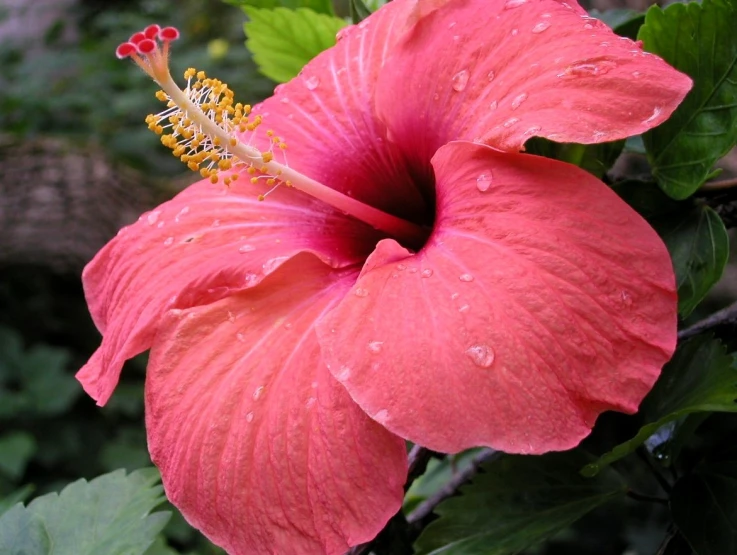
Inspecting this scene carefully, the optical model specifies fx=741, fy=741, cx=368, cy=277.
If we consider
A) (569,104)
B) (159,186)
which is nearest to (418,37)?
(569,104)

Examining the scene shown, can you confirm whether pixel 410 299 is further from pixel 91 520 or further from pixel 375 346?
pixel 91 520

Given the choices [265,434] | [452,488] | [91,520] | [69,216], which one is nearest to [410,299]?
[265,434]

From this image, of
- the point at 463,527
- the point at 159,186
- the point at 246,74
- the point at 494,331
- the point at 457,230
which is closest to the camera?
the point at 494,331

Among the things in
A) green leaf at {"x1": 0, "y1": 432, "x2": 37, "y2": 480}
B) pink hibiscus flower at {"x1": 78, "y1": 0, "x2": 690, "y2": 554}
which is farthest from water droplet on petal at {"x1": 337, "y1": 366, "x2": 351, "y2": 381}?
green leaf at {"x1": 0, "y1": 432, "x2": 37, "y2": 480}

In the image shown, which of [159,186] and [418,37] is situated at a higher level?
[418,37]

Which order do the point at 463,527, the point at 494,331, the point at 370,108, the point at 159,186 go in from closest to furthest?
the point at 494,331
the point at 463,527
the point at 370,108
the point at 159,186

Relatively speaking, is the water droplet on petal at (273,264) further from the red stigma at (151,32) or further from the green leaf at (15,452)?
the green leaf at (15,452)

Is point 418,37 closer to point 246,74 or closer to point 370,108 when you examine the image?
point 370,108
